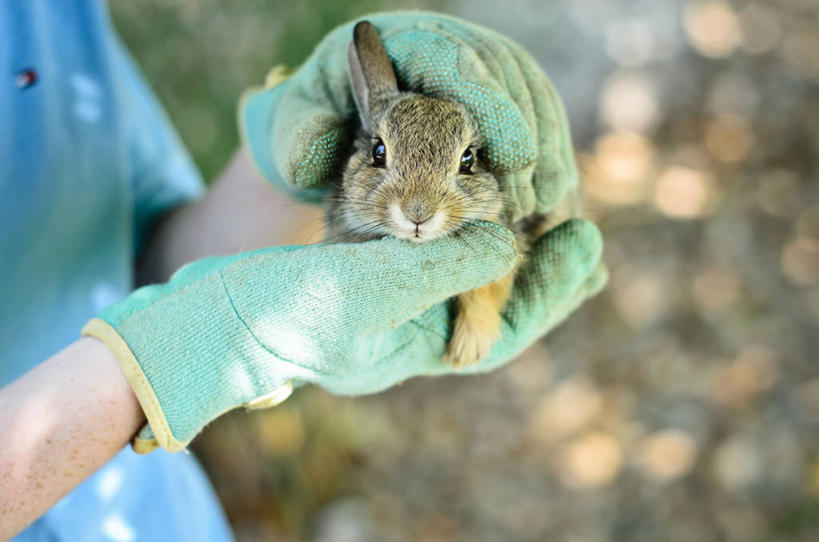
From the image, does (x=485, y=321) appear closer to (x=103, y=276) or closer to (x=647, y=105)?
(x=103, y=276)

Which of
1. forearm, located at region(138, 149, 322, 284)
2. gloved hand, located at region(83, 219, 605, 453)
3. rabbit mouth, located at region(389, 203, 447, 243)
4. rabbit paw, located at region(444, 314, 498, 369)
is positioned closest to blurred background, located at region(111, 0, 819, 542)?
forearm, located at region(138, 149, 322, 284)

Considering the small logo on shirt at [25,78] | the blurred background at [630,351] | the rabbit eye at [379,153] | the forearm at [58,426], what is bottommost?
the blurred background at [630,351]

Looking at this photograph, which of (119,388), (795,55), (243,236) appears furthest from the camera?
(795,55)

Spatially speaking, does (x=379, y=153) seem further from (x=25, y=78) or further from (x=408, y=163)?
(x=25, y=78)

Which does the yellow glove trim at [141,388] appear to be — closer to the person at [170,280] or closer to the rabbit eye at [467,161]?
the person at [170,280]

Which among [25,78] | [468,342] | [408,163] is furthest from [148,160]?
[468,342]

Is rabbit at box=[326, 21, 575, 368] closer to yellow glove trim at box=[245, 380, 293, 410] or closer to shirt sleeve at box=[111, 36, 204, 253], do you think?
yellow glove trim at box=[245, 380, 293, 410]

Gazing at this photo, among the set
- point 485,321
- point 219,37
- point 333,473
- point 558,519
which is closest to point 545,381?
point 558,519

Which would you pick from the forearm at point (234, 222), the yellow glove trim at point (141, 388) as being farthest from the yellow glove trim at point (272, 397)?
the forearm at point (234, 222)
